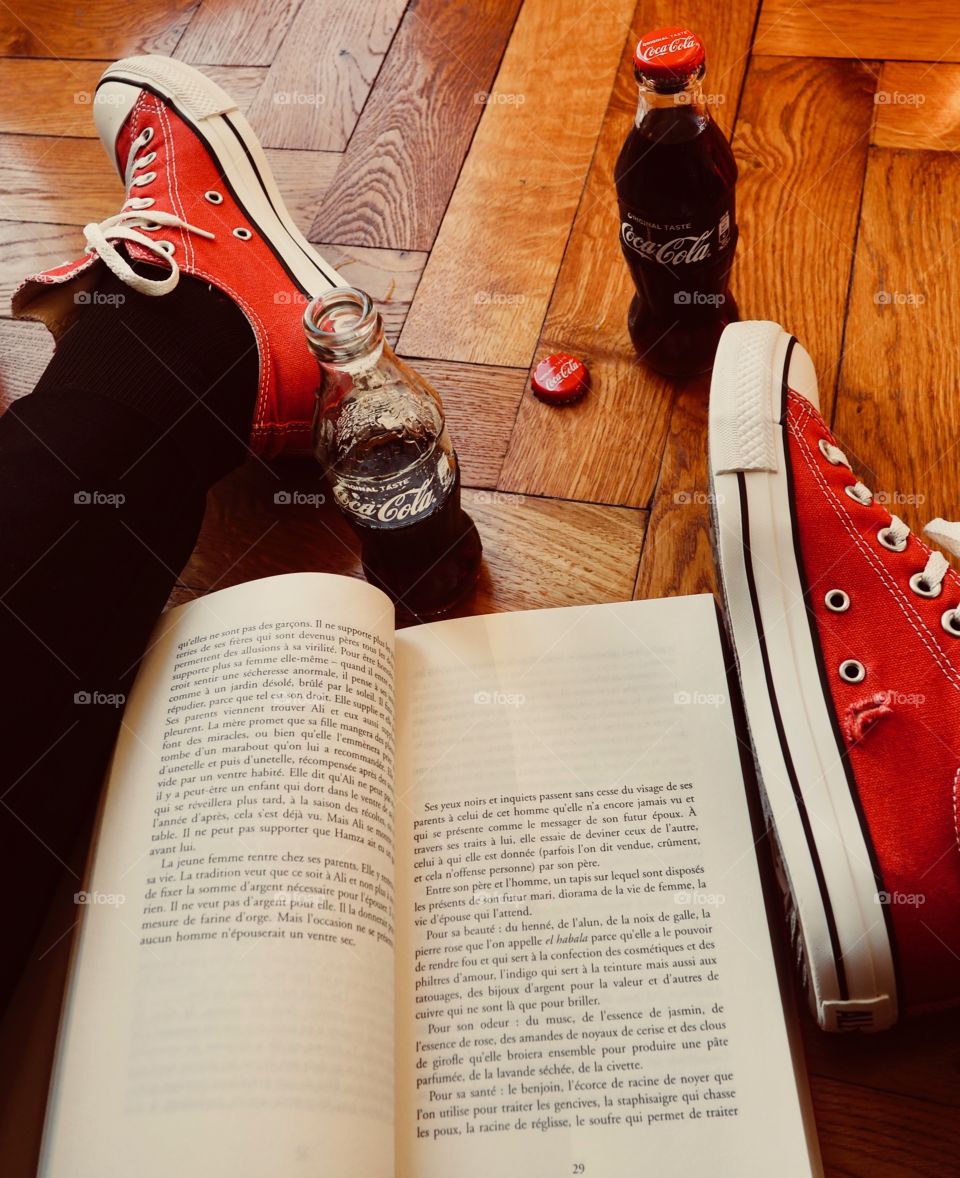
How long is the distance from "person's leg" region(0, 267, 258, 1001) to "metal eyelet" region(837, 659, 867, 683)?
1.60 feet

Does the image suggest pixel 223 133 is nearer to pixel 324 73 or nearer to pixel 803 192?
pixel 324 73

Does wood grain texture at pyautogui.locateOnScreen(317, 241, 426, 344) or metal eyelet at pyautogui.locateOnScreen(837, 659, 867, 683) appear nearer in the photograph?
metal eyelet at pyautogui.locateOnScreen(837, 659, 867, 683)

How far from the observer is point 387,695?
72 centimetres

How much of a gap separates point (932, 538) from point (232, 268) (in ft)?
2.02

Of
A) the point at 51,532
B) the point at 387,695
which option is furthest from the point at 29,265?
the point at 387,695

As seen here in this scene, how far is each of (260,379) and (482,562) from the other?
0.77 ft

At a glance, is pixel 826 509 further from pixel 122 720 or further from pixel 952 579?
pixel 122 720

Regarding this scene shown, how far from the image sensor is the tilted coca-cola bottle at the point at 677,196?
0.71 metres

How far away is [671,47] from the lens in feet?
2.30
